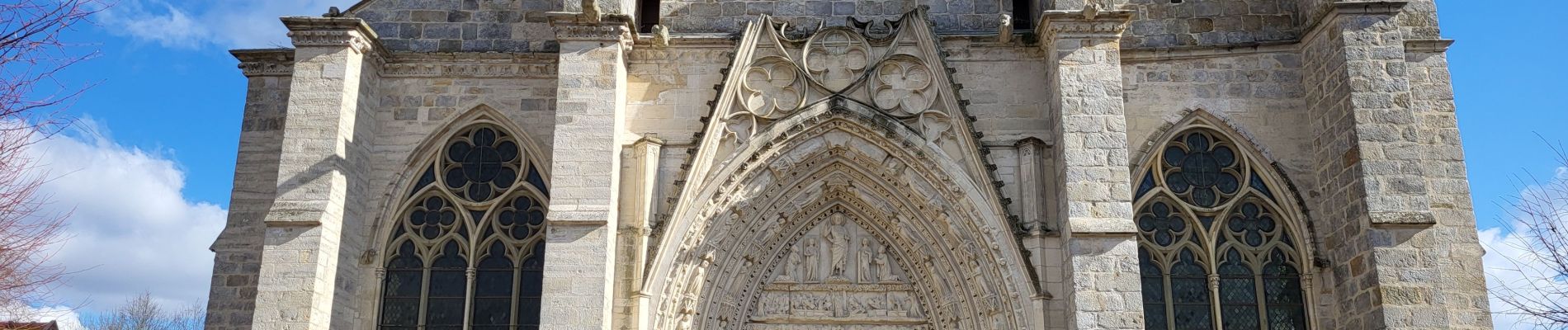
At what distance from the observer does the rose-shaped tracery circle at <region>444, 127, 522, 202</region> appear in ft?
42.9

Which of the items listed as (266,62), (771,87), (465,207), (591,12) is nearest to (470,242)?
(465,207)

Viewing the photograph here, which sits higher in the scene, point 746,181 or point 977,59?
point 977,59

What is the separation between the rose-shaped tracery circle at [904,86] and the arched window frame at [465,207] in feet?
11.8

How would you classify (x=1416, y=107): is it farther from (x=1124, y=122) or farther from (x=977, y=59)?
(x=977, y=59)

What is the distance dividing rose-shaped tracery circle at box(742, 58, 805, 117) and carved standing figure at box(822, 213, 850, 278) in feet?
4.33

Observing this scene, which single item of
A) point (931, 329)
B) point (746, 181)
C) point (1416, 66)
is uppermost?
point (1416, 66)

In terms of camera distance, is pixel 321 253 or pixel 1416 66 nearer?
pixel 321 253

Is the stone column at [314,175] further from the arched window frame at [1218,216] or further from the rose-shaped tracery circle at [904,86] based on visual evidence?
the arched window frame at [1218,216]

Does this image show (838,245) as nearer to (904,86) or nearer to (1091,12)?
(904,86)

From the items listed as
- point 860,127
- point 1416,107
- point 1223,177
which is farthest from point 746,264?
point 1416,107

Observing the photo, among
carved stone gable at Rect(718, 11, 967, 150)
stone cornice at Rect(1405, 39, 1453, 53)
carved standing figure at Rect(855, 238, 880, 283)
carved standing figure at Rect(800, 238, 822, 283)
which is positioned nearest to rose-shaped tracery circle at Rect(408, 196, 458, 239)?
carved stone gable at Rect(718, 11, 967, 150)

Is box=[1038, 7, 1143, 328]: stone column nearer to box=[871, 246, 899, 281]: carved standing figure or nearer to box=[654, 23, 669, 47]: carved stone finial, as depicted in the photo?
box=[871, 246, 899, 281]: carved standing figure

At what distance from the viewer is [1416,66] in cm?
1259

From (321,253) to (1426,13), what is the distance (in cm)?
1137
